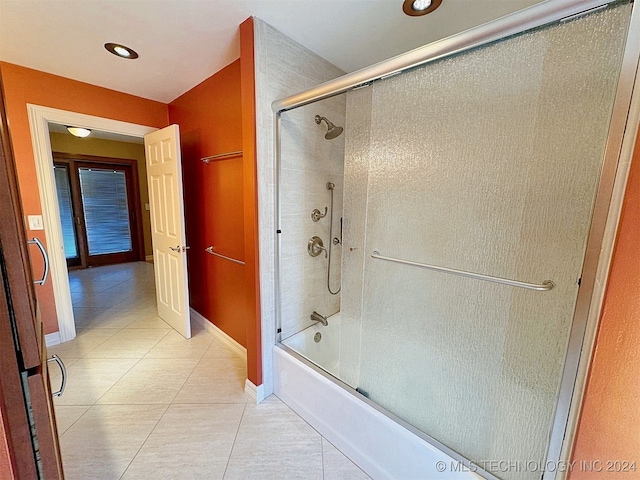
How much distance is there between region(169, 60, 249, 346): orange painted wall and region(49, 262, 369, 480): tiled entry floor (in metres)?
0.39

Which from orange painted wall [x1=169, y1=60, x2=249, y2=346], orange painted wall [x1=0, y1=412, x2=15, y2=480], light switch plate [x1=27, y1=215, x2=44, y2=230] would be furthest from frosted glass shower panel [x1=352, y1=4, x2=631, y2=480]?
light switch plate [x1=27, y1=215, x2=44, y2=230]

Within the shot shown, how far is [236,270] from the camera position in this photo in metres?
2.19

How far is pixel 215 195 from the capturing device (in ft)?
7.55

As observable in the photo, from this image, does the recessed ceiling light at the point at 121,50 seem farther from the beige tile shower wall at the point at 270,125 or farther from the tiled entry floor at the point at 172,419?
the tiled entry floor at the point at 172,419

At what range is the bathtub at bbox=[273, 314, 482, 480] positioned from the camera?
112cm

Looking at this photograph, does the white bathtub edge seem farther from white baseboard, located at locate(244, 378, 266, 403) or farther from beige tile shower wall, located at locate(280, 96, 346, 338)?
beige tile shower wall, located at locate(280, 96, 346, 338)

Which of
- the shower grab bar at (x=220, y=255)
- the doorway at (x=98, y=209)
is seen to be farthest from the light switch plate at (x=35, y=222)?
the doorway at (x=98, y=209)

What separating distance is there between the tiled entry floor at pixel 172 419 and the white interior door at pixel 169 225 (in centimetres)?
30

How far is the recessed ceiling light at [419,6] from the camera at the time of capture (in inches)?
53.0

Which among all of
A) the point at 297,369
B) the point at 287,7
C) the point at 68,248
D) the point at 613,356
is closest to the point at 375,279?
the point at 297,369

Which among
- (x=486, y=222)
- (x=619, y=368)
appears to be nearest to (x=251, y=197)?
(x=486, y=222)

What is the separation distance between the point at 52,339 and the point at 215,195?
1.92 meters

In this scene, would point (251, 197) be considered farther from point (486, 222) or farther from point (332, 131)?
point (486, 222)

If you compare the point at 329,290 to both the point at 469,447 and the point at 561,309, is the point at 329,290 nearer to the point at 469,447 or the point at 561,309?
the point at 469,447
